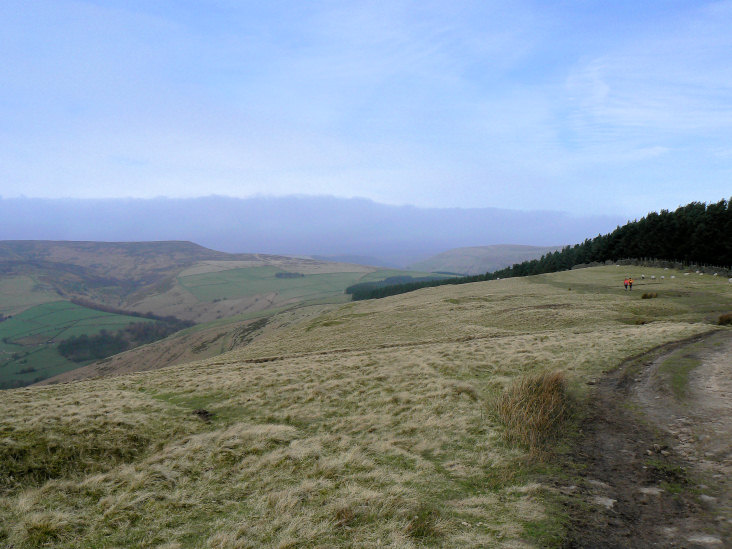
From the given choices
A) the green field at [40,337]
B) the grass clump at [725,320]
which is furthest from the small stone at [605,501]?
the green field at [40,337]

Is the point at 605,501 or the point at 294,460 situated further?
the point at 294,460

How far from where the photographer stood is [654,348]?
69.9ft

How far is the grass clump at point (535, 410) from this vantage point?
1109 cm

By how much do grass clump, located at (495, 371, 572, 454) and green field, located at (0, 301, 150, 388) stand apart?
160 metres

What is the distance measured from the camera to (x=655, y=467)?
9.12m

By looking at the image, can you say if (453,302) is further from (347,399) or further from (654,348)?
(347,399)

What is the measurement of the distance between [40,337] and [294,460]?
209259mm

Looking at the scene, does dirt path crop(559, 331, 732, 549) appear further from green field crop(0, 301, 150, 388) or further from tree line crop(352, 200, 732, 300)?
green field crop(0, 301, 150, 388)

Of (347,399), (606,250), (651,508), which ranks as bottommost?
(347,399)

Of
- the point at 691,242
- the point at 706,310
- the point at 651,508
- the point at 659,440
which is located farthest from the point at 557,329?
the point at 691,242

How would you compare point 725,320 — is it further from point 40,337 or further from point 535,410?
point 40,337

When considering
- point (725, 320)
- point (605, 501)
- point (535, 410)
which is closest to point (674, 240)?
point (725, 320)

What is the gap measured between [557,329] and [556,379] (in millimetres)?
21056

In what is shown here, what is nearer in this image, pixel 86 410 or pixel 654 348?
pixel 86 410
